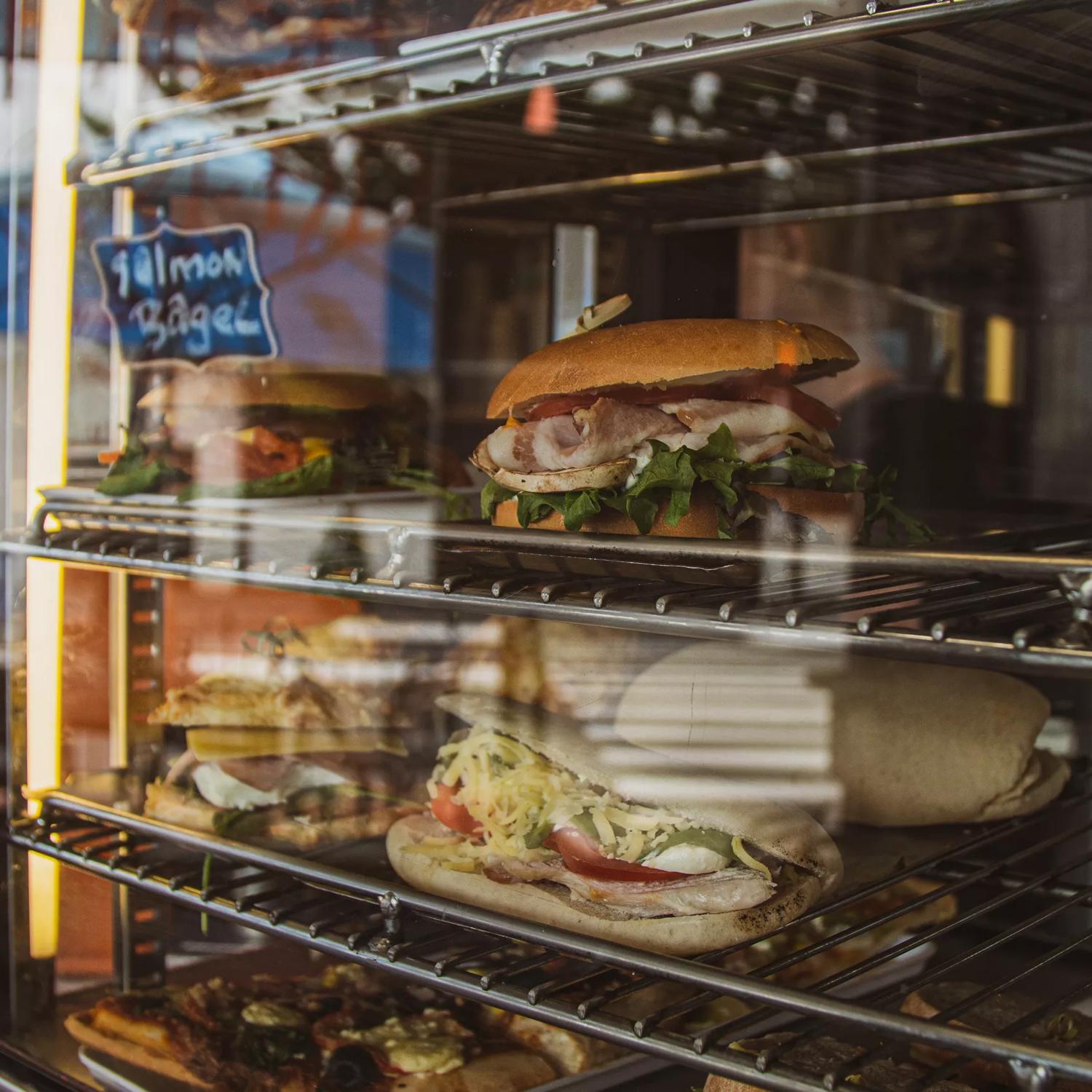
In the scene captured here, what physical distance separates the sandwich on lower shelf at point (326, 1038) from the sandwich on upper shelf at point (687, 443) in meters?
0.48

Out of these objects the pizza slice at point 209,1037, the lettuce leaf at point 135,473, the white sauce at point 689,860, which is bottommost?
the pizza slice at point 209,1037

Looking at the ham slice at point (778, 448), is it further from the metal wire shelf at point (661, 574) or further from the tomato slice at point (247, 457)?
the tomato slice at point (247, 457)

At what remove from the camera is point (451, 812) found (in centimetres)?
121

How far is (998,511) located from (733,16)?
62cm

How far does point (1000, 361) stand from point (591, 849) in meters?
0.66

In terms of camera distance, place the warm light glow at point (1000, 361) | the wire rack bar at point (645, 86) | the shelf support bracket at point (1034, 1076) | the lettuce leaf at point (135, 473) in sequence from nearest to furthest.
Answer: the shelf support bracket at point (1034, 1076)
the wire rack bar at point (645, 86)
the warm light glow at point (1000, 361)
the lettuce leaf at point (135, 473)

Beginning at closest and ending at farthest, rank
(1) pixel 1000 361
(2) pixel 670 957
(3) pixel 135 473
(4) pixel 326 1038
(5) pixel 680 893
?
(2) pixel 670 957, (5) pixel 680 893, (4) pixel 326 1038, (1) pixel 1000 361, (3) pixel 135 473

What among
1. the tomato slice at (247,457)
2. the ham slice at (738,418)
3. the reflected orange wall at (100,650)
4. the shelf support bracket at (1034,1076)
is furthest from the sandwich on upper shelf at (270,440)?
the shelf support bracket at (1034,1076)

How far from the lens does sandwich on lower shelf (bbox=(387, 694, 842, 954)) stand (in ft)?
3.29

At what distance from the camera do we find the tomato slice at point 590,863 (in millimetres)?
1058

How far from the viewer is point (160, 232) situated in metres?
1.51

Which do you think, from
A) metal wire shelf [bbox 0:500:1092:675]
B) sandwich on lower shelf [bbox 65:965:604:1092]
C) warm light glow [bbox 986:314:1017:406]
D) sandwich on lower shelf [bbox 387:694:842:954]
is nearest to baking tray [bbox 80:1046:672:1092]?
sandwich on lower shelf [bbox 65:965:604:1092]

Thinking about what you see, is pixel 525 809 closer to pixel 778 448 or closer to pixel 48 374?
pixel 778 448

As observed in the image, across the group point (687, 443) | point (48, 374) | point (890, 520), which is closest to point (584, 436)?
point (687, 443)
